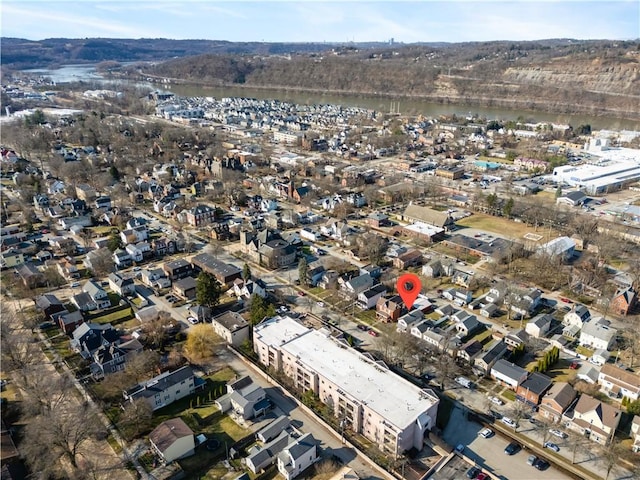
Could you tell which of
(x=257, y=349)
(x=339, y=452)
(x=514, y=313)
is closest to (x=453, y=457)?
(x=339, y=452)

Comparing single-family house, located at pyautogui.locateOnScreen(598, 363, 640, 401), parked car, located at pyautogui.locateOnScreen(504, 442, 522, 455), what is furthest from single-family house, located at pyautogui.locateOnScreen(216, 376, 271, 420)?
single-family house, located at pyautogui.locateOnScreen(598, 363, 640, 401)

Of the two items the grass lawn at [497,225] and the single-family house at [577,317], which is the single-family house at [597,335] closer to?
the single-family house at [577,317]

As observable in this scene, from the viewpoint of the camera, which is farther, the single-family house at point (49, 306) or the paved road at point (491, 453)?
the single-family house at point (49, 306)

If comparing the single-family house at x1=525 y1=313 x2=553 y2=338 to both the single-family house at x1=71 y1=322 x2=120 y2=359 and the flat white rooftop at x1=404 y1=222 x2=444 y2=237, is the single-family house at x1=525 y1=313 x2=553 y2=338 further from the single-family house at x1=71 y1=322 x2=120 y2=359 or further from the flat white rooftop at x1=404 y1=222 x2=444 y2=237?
the single-family house at x1=71 y1=322 x2=120 y2=359

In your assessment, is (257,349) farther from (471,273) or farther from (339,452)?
(471,273)

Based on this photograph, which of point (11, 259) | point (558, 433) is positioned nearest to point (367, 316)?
point (558, 433)

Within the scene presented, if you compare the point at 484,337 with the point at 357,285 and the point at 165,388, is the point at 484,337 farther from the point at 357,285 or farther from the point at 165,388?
the point at 165,388

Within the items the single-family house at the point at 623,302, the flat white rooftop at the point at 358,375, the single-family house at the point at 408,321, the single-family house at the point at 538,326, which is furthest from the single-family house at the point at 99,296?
the single-family house at the point at 623,302
